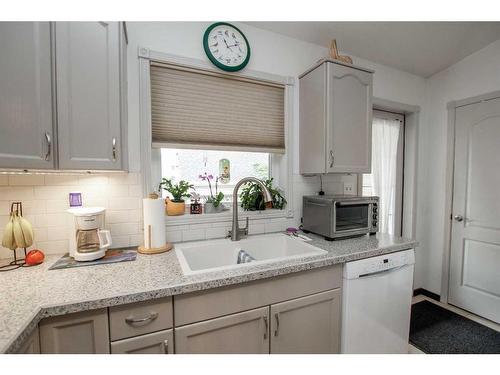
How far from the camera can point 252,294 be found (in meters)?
1.12

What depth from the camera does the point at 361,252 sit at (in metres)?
1.37

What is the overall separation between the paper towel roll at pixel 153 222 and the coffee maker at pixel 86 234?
19 centimetres

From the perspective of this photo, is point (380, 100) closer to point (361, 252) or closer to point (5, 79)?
point (361, 252)

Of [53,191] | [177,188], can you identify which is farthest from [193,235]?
[53,191]

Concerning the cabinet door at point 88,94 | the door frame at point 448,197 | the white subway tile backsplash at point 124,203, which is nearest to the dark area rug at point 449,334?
the door frame at point 448,197

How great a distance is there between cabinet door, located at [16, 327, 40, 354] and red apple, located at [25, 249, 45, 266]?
0.49 meters

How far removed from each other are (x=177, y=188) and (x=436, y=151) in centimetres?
267

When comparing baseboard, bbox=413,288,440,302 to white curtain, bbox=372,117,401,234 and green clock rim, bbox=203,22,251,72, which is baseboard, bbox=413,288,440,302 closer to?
white curtain, bbox=372,117,401,234

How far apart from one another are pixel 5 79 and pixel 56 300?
863 mm

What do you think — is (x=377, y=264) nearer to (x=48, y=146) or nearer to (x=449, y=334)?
(x=449, y=334)

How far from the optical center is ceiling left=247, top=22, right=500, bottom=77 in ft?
6.13

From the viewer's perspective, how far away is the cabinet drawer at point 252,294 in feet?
3.30

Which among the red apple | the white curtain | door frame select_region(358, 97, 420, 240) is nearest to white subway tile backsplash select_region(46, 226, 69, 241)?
the red apple
